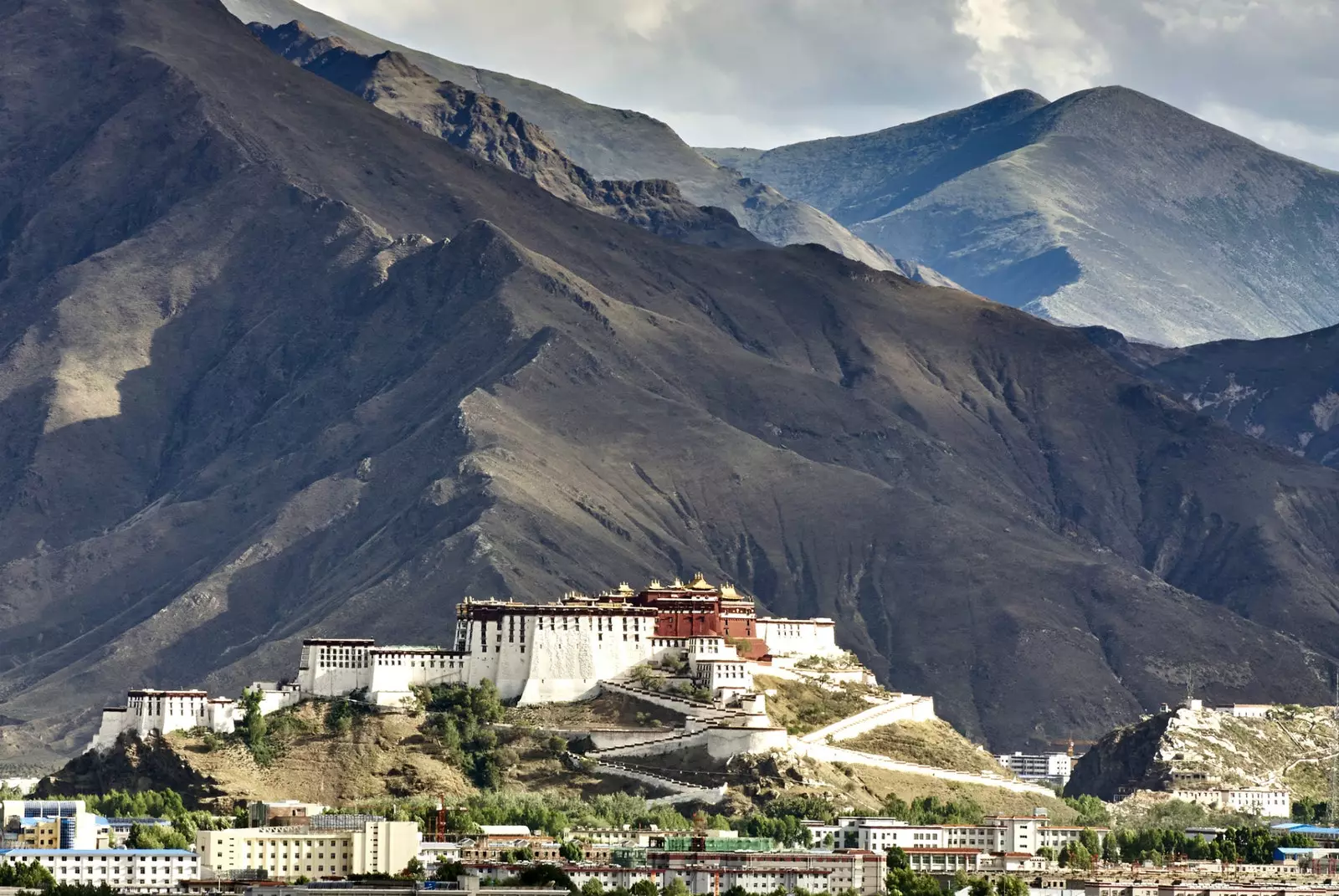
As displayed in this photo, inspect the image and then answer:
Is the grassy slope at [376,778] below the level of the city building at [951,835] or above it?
above

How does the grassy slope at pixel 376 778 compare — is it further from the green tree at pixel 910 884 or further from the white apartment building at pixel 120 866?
the white apartment building at pixel 120 866

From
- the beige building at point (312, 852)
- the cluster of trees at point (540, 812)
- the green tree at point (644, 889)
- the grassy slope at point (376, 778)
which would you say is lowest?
the green tree at point (644, 889)

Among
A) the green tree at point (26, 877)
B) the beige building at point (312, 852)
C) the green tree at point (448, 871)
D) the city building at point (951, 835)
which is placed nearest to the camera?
the green tree at point (448, 871)

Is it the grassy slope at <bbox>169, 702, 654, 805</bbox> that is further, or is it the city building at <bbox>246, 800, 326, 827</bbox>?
the grassy slope at <bbox>169, 702, 654, 805</bbox>

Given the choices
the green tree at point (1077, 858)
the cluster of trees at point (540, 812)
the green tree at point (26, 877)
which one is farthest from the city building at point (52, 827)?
the green tree at point (1077, 858)

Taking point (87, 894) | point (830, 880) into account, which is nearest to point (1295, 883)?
point (830, 880)

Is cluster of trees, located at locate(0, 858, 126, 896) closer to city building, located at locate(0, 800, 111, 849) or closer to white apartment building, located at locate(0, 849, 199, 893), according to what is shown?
white apartment building, located at locate(0, 849, 199, 893)

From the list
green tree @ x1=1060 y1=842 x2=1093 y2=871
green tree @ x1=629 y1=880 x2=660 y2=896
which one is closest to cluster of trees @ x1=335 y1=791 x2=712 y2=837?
green tree @ x1=1060 y1=842 x2=1093 y2=871
